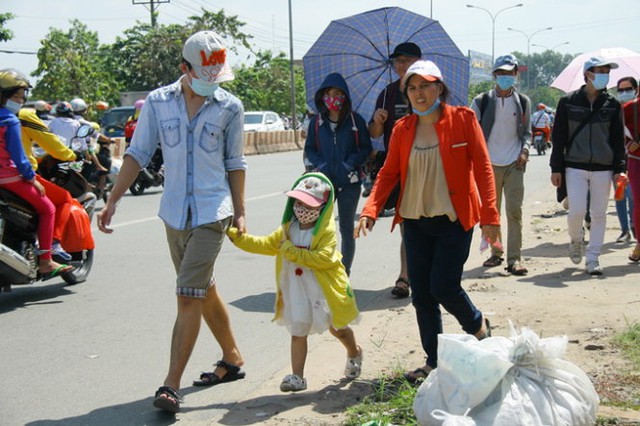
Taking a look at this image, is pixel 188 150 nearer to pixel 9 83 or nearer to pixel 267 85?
pixel 9 83

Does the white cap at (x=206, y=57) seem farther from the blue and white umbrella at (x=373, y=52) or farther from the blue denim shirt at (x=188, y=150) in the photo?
the blue and white umbrella at (x=373, y=52)

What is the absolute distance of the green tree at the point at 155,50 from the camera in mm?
54344

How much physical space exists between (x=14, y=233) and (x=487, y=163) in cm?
469

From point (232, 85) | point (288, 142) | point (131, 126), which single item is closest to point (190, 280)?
point (131, 126)

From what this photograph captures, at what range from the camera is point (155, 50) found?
5434 centimetres

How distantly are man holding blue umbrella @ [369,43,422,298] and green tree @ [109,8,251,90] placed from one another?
46.6 metres

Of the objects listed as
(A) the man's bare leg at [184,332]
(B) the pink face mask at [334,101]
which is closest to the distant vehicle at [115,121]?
(B) the pink face mask at [334,101]

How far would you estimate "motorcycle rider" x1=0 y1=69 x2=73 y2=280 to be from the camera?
7.78 meters

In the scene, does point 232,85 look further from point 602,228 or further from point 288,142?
point 602,228

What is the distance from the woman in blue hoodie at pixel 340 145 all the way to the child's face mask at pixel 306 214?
227 cm

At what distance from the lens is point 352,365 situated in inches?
225

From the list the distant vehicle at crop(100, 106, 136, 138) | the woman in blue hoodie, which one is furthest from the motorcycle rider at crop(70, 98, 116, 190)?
the distant vehicle at crop(100, 106, 136, 138)

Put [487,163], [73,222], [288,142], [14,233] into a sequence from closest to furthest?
[487,163] → [14,233] → [73,222] → [288,142]

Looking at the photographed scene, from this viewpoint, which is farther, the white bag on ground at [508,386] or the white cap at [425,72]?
the white cap at [425,72]
